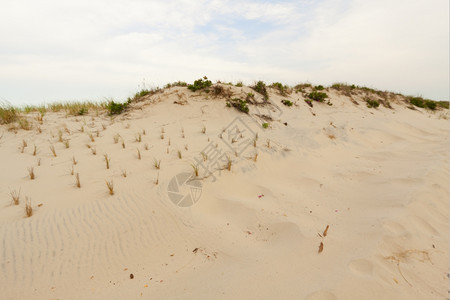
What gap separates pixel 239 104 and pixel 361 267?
18.1 feet

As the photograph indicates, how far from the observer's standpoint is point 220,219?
2.96 metres

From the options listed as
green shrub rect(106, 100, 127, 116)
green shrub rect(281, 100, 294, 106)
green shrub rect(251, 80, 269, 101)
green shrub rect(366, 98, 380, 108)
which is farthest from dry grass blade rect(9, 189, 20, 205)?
green shrub rect(366, 98, 380, 108)

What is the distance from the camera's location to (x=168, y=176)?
376cm

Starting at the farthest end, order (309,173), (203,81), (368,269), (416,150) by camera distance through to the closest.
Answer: (203,81) < (416,150) < (309,173) < (368,269)

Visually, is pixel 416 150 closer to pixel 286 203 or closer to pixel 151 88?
pixel 286 203

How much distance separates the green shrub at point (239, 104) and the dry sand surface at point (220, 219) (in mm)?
1444

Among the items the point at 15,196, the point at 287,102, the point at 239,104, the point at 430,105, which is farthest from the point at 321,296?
the point at 430,105

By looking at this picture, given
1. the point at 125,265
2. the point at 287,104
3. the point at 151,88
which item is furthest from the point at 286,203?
the point at 151,88

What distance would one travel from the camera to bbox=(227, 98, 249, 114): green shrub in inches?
268

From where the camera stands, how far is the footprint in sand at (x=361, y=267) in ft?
6.46

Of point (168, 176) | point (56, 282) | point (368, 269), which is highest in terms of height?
point (168, 176)

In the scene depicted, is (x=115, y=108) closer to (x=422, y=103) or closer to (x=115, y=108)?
(x=115, y=108)

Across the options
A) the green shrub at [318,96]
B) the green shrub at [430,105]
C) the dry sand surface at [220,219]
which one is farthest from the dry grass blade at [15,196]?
the green shrub at [430,105]

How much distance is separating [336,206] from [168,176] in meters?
2.63
